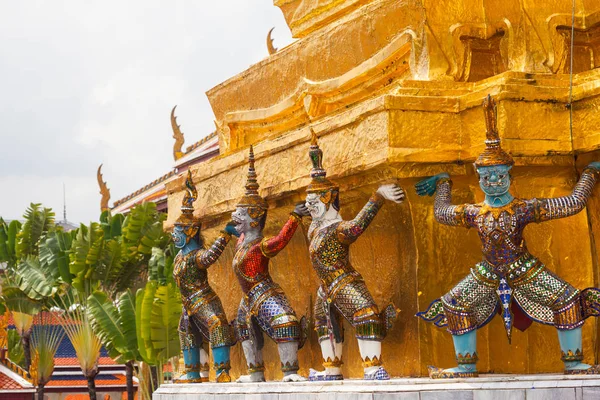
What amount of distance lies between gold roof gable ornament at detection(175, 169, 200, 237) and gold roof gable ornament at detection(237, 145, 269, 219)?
2.34 ft

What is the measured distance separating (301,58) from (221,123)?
1434mm

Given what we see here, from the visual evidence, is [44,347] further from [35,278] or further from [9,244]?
[9,244]

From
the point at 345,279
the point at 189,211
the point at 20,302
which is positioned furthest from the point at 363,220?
the point at 20,302

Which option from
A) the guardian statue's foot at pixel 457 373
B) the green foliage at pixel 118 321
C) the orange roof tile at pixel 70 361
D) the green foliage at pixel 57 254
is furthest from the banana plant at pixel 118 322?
the guardian statue's foot at pixel 457 373

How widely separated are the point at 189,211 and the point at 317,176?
1818 mm

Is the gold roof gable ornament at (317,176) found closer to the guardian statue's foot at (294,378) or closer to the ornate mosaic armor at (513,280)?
the ornate mosaic armor at (513,280)

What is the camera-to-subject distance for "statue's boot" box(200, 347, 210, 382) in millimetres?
9102

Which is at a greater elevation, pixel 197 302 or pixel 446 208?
pixel 446 208

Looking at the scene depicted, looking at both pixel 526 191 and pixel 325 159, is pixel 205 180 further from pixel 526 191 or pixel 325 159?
pixel 526 191

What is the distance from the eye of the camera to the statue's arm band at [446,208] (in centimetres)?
666

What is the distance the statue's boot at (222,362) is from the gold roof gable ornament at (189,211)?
0.91 metres

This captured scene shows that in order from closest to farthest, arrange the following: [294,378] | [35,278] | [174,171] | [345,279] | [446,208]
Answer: [446,208]
[345,279]
[294,378]
[35,278]
[174,171]

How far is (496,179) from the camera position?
6.51m

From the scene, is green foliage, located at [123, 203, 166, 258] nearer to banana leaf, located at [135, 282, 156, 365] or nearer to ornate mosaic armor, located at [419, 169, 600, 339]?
banana leaf, located at [135, 282, 156, 365]
